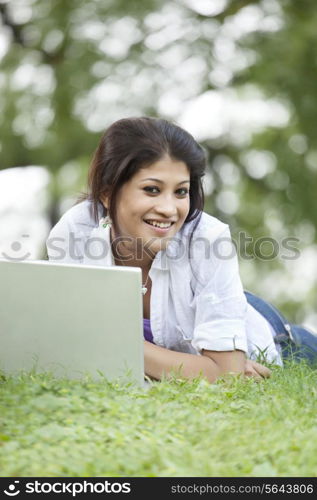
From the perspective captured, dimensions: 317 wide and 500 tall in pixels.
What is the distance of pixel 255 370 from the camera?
3.24 meters

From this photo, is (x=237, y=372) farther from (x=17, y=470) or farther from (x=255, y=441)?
(x=17, y=470)

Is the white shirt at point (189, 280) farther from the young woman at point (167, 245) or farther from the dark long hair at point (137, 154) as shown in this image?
the dark long hair at point (137, 154)

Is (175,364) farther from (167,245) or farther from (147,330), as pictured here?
(167,245)

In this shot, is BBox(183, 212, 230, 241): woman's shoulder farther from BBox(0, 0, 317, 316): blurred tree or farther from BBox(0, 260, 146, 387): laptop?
BBox(0, 0, 317, 316): blurred tree

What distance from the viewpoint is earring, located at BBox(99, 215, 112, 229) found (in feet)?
11.5

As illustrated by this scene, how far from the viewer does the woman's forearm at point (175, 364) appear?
10.2 ft

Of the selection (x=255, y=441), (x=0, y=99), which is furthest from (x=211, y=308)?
(x=0, y=99)

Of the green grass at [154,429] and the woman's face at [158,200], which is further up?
the woman's face at [158,200]

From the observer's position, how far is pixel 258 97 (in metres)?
7.35

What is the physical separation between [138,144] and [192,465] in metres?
1.57

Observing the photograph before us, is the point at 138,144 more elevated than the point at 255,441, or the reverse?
the point at 138,144

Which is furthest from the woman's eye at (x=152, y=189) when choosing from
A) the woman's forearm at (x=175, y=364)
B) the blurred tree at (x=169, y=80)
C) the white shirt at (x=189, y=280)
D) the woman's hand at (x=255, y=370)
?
the blurred tree at (x=169, y=80)

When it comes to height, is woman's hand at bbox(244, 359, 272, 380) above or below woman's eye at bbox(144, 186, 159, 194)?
below

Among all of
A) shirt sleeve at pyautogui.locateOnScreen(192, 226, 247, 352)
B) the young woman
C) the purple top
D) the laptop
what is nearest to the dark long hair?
the young woman
